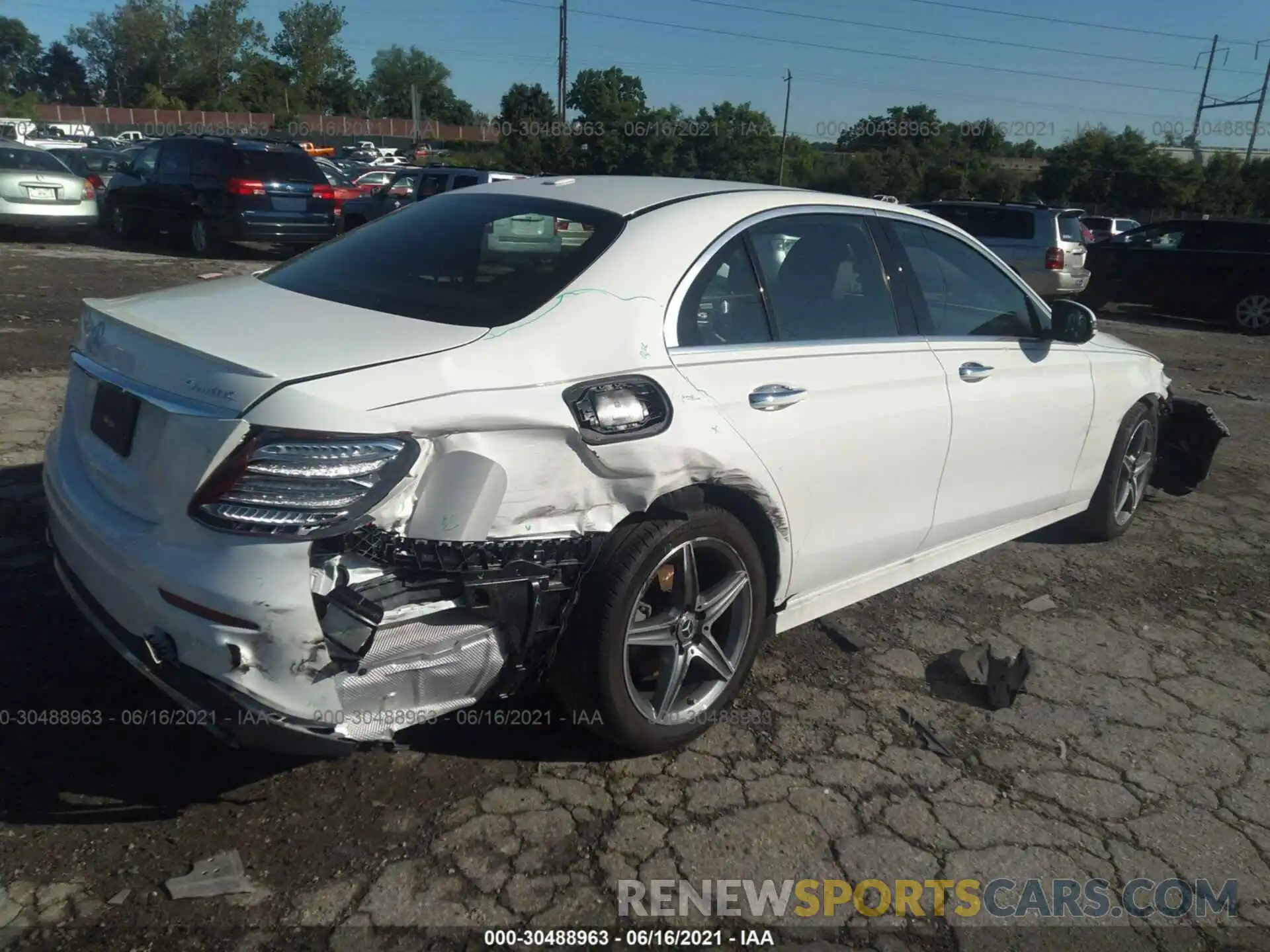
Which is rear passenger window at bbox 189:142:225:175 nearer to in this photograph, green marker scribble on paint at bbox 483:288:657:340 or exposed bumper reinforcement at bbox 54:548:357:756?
green marker scribble on paint at bbox 483:288:657:340

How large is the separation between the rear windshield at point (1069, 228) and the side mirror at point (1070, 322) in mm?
11409

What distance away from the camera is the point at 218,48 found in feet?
269

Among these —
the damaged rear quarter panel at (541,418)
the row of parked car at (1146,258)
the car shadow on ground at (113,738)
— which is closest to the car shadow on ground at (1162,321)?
the row of parked car at (1146,258)

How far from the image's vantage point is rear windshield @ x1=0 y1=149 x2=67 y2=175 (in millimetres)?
14703

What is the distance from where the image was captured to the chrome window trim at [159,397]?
2322 millimetres

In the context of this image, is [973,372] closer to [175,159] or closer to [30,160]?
[175,159]

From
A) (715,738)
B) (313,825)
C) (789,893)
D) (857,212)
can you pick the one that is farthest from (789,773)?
(857,212)

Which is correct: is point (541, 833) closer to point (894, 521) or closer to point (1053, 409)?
point (894, 521)

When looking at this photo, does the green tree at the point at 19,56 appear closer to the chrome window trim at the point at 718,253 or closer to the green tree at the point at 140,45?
the green tree at the point at 140,45

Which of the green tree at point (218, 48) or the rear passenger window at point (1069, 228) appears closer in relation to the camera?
the rear passenger window at point (1069, 228)

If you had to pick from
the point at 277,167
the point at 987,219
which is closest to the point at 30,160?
the point at 277,167

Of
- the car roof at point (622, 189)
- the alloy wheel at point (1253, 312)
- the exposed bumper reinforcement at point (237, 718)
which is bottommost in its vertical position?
the alloy wheel at point (1253, 312)

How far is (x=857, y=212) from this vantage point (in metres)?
3.72

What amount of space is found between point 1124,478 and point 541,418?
12.3ft
